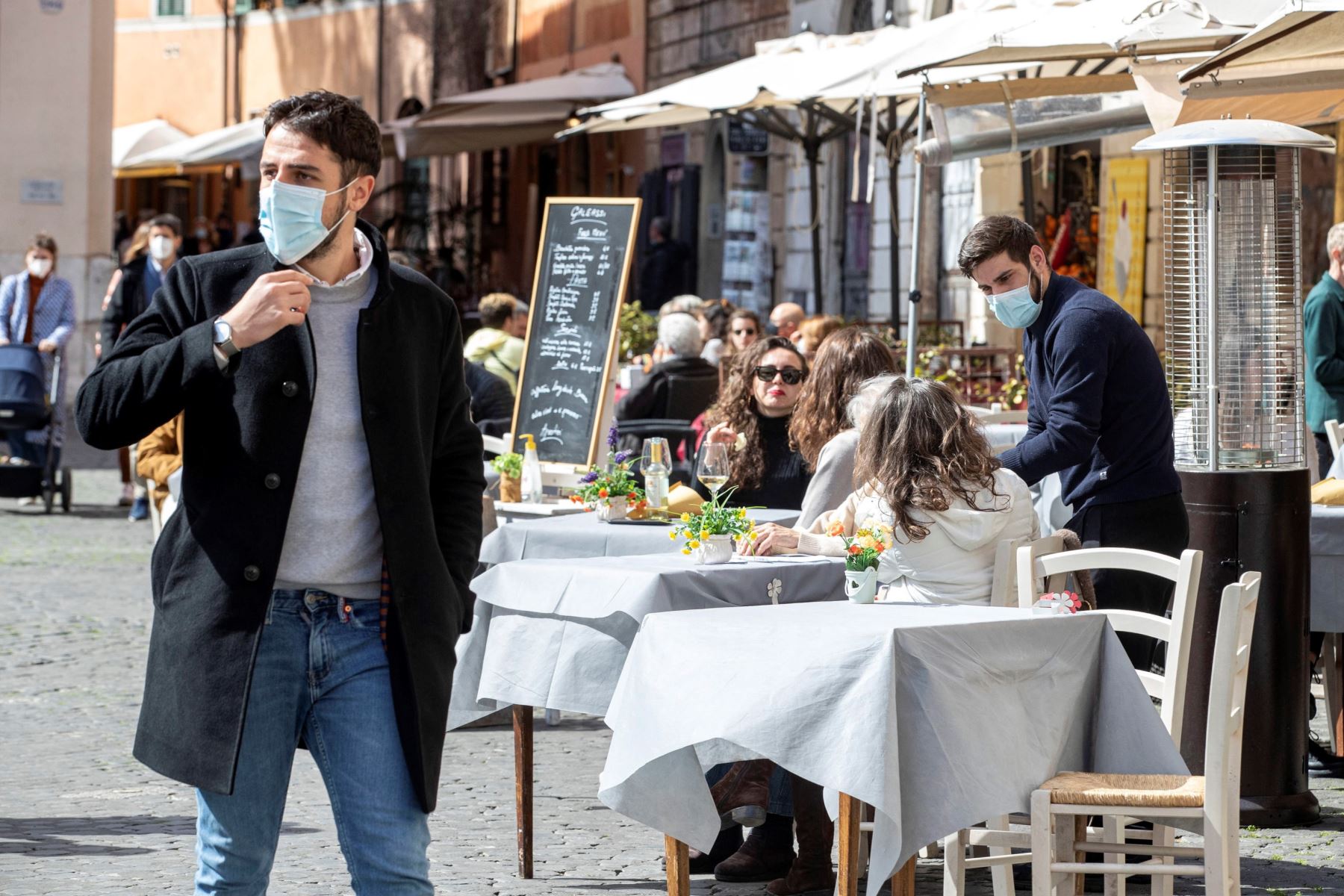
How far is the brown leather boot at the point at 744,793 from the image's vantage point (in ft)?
18.7

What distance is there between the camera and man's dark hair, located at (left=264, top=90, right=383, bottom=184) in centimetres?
352

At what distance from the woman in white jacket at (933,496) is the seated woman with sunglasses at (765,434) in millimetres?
1788

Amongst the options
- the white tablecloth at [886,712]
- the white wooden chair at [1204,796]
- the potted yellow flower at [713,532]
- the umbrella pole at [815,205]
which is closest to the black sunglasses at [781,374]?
the potted yellow flower at [713,532]

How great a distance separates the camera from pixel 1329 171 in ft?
44.6

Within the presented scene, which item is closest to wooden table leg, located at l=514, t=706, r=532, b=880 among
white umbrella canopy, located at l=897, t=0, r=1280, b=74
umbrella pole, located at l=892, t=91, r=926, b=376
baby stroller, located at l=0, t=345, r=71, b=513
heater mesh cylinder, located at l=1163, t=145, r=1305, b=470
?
heater mesh cylinder, located at l=1163, t=145, r=1305, b=470

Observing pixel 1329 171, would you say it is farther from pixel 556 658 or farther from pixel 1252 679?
pixel 556 658

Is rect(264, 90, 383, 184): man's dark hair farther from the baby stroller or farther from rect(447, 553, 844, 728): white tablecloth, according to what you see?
the baby stroller

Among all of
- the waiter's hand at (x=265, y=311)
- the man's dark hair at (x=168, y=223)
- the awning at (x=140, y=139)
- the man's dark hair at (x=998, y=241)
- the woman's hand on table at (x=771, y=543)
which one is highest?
the awning at (x=140, y=139)

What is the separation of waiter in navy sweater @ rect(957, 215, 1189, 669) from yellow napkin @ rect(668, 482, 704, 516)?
1378 mm

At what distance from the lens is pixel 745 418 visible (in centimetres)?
Result: 745

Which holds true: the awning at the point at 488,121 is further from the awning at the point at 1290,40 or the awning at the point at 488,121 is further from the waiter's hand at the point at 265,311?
the waiter's hand at the point at 265,311

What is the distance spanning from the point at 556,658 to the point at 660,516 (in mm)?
1414

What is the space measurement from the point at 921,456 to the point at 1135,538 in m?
0.94

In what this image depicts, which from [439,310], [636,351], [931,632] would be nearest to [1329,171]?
[636,351]
